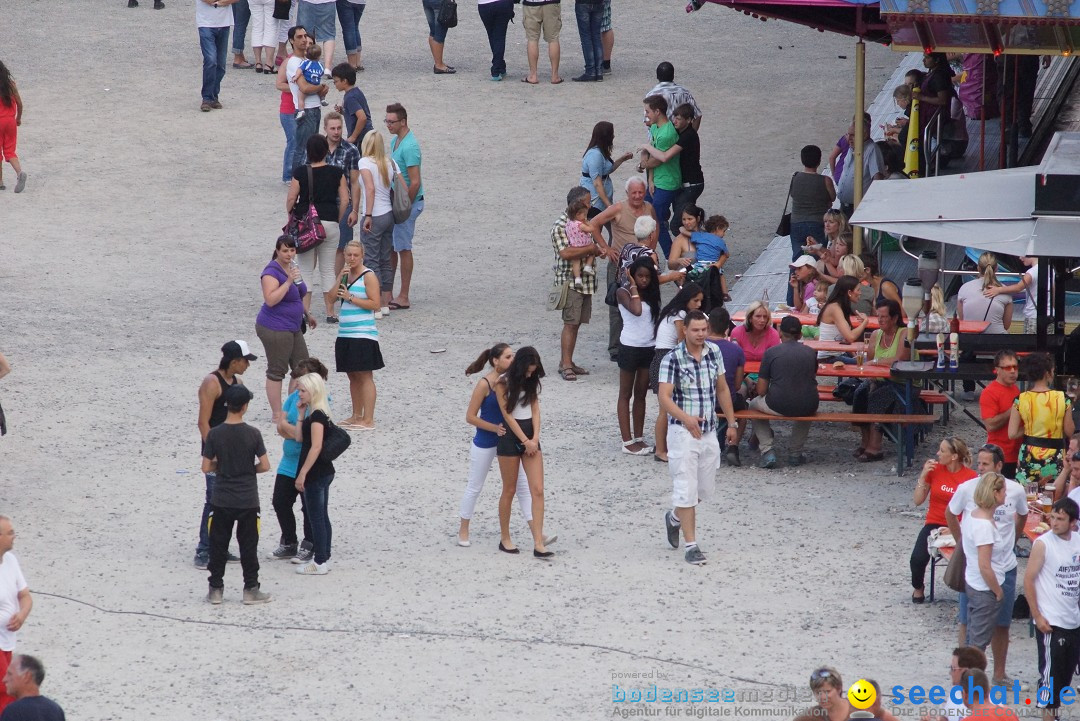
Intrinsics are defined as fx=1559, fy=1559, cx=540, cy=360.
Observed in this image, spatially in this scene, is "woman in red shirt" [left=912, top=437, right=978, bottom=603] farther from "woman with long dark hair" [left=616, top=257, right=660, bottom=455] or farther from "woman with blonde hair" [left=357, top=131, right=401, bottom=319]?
"woman with blonde hair" [left=357, top=131, right=401, bottom=319]

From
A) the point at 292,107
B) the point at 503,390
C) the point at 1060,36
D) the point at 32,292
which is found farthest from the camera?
the point at 292,107

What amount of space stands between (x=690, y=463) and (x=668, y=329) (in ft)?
5.81

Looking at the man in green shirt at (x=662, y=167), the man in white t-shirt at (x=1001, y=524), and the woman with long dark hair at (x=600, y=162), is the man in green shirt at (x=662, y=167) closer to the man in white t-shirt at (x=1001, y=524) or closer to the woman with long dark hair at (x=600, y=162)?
the woman with long dark hair at (x=600, y=162)

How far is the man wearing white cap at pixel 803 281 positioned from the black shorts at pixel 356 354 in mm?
4048

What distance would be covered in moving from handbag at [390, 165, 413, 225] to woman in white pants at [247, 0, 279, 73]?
7.07m

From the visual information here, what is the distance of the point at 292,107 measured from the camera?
17984mm

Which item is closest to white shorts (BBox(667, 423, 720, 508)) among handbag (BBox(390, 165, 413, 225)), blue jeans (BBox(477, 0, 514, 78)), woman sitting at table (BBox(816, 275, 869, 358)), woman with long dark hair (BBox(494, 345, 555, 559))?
woman with long dark hair (BBox(494, 345, 555, 559))

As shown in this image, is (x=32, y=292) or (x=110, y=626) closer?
(x=110, y=626)

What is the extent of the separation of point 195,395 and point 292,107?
5674 millimetres

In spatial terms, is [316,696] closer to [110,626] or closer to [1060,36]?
[110,626]

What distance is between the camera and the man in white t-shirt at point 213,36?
793 inches

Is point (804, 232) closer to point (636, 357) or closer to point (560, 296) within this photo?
point (560, 296)

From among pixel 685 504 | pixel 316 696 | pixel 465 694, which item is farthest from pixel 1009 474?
pixel 316 696

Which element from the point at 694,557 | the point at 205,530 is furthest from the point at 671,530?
the point at 205,530
